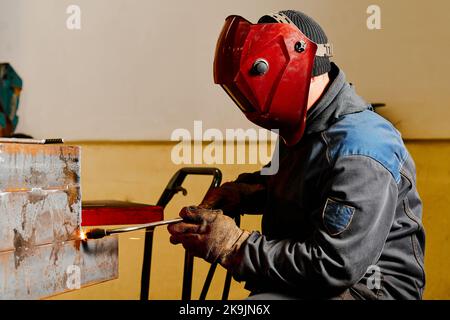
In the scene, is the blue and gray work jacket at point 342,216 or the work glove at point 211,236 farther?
the work glove at point 211,236

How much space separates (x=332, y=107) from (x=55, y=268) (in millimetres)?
875

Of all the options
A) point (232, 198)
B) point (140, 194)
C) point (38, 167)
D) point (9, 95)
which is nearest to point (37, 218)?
point (38, 167)

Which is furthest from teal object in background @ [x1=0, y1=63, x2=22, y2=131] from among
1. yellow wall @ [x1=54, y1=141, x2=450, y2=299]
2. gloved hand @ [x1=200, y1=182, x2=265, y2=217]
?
gloved hand @ [x1=200, y1=182, x2=265, y2=217]

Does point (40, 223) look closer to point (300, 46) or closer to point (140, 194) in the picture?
point (300, 46)

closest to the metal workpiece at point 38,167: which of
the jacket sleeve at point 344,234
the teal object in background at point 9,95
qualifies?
the jacket sleeve at point 344,234

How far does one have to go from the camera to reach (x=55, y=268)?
4.56 ft

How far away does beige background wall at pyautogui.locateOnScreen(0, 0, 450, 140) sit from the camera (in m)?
2.64

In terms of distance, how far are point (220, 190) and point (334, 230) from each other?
0.64 meters

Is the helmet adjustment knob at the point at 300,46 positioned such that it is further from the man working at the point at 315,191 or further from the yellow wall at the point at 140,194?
the yellow wall at the point at 140,194

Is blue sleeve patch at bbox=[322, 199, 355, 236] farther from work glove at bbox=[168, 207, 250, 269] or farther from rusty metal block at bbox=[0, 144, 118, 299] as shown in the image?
rusty metal block at bbox=[0, 144, 118, 299]

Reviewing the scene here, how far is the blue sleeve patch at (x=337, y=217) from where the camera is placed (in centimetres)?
119

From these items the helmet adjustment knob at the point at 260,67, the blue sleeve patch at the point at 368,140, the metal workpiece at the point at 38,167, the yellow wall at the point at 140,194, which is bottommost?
the yellow wall at the point at 140,194

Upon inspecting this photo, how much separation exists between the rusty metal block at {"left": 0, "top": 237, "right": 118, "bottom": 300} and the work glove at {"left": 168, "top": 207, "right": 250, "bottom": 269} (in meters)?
0.27

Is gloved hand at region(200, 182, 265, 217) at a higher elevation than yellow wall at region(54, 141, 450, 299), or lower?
higher
